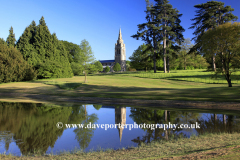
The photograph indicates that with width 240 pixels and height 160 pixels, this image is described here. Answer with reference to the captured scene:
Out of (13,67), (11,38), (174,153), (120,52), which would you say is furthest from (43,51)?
(120,52)

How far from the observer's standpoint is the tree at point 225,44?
22120 millimetres

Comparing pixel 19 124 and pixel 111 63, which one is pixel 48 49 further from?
pixel 111 63

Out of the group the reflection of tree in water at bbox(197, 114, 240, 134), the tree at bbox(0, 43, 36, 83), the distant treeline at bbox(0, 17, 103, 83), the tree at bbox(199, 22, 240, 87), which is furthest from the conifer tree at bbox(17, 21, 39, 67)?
the reflection of tree in water at bbox(197, 114, 240, 134)

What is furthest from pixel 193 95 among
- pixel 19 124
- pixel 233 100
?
pixel 19 124

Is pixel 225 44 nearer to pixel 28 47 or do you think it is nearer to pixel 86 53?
pixel 86 53

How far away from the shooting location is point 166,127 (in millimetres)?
9891

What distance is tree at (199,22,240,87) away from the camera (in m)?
22.1

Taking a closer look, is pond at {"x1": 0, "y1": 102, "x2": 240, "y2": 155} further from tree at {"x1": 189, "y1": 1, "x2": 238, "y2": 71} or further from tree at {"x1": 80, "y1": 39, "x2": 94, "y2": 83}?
tree at {"x1": 189, "y1": 1, "x2": 238, "y2": 71}

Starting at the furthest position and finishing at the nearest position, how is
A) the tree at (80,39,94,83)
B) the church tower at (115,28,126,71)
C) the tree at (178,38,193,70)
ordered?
the church tower at (115,28,126,71), the tree at (178,38,193,70), the tree at (80,39,94,83)

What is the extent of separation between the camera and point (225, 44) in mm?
23156

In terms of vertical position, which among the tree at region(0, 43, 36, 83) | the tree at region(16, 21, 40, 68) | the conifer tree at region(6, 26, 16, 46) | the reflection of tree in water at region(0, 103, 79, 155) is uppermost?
the conifer tree at region(6, 26, 16, 46)

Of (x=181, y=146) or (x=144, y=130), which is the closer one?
(x=181, y=146)

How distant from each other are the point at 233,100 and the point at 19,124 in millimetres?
18439

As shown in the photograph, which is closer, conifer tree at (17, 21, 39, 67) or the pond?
the pond
